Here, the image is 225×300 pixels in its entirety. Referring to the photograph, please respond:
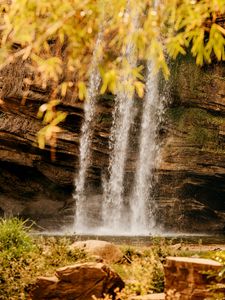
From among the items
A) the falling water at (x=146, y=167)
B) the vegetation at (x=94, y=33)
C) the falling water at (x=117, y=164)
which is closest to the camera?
the vegetation at (x=94, y=33)

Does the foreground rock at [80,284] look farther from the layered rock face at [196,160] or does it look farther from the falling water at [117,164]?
the falling water at [117,164]

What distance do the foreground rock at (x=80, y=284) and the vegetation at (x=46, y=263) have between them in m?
0.30

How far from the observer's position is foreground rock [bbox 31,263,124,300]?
8.99 metres

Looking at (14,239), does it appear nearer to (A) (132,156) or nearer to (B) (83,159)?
(B) (83,159)

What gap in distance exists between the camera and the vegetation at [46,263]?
369 inches

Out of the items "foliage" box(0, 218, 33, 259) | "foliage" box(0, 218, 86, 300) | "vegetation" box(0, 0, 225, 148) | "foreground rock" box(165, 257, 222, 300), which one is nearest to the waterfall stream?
"foliage" box(0, 218, 86, 300)

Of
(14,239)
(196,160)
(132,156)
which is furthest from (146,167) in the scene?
(14,239)

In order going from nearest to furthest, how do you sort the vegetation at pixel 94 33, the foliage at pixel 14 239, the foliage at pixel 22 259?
the vegetation at pixel 94 33 → the foliage at pixel 22 259 → the foliage at pixel 14 239

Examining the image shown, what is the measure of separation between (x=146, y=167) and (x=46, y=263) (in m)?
22.1

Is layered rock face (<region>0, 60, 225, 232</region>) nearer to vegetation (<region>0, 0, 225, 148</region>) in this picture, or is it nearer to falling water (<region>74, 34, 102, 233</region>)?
falling water (<region>74, 34, 102, 233</region>)

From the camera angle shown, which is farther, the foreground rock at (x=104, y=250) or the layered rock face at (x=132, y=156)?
the layered rock face at (x=132, y=156)

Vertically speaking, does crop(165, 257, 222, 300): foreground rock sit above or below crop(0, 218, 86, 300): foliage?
above

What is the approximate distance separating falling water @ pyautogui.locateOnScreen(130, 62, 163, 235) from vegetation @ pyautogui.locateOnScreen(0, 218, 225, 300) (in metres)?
18.8

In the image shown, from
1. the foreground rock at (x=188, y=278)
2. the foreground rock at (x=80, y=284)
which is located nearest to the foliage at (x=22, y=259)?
the foreground rock at (x=80, y=284)
